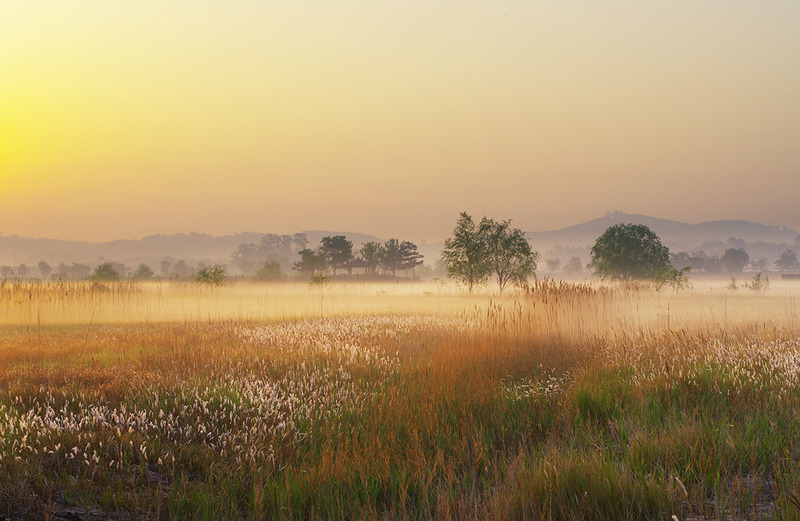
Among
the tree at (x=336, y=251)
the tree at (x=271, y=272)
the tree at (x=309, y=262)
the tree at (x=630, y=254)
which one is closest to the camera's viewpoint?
the tree at (x=630, y=254)

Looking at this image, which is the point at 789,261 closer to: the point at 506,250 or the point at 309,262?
the point at 309,262

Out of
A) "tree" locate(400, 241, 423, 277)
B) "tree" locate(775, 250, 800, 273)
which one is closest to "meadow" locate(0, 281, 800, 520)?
"tree" locate(400, 241, 423, 277)

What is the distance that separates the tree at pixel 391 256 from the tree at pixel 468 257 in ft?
276

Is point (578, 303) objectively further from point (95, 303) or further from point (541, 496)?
point (95, 303)

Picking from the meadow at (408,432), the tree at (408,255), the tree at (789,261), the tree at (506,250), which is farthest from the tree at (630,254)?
the tree at (789,261)

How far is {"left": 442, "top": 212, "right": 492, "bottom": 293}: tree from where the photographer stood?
44.5 meters

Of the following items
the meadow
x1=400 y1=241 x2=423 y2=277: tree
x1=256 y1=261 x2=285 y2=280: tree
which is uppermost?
x1=400 y1=241 x2=423 y2=277: tree

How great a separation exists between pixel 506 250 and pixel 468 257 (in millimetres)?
3588

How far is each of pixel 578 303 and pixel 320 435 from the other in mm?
9559

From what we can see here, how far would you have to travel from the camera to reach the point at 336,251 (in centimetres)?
11244

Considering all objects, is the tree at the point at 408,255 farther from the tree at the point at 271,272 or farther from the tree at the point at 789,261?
the tree at the point at 789,261

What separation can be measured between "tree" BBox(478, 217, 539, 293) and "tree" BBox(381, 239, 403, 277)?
84179mm

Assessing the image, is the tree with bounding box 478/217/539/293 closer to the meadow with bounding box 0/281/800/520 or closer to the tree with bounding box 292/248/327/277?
the meadow with bounding box 0/281/800/520

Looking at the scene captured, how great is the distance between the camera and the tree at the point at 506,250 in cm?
4531
